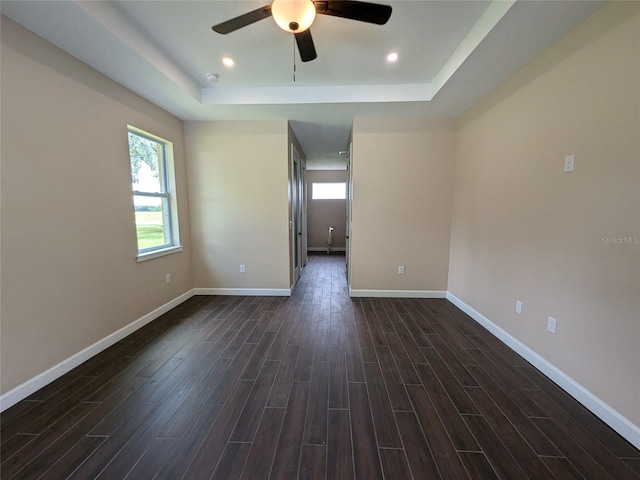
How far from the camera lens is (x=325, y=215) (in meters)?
7.82

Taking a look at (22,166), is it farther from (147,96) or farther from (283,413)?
(283,413)

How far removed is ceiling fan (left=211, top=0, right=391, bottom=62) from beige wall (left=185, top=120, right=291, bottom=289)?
185cm

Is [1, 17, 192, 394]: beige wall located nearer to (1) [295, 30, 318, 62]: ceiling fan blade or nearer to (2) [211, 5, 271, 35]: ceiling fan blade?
(2) [211, 5, 271, 35]: ceiling fan blade

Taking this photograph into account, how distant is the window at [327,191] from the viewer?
25.2 feet

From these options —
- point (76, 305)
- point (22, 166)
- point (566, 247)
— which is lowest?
point (76, 305)

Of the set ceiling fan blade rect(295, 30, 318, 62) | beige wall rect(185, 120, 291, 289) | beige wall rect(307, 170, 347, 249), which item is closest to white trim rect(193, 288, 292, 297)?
beige wall rect(185, 120, 291, 289)

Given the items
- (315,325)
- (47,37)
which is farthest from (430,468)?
(47,37)

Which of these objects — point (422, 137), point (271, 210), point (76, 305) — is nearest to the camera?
point (76, 305)

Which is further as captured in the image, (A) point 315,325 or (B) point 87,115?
(A) point 315,325

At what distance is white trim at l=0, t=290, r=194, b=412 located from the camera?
62.9 inches

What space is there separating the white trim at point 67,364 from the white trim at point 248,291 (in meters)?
0.80

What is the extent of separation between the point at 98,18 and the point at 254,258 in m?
2.78

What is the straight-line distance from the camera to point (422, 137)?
3.39m

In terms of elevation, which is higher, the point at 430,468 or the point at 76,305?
the point at 76,305
